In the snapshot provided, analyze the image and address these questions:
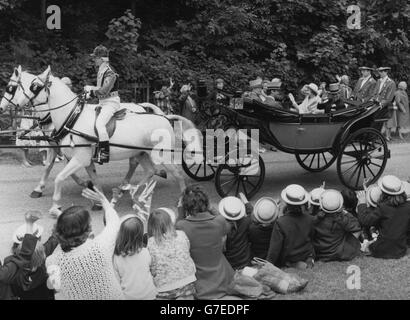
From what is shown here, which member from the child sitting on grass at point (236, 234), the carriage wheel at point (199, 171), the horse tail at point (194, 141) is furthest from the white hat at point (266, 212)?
the carriage wheel at point (199, 171)

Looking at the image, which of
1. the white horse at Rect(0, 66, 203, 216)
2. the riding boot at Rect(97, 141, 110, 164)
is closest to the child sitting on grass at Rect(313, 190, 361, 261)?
the white horse at Rect(0, 66, 203, 216)

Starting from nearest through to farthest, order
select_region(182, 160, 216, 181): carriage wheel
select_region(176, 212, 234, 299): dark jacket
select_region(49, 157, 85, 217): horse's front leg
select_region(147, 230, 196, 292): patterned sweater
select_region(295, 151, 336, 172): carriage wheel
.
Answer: select_region(147, 230, 196, 292): patterned sweater, select_region(176, 212, 234, 299): dark jacket, select_region(49, 157, 85, 217): horse's front leg, select_region(182, 160, 216, 181): carriage wheel, select_region(295, 151, 336, 172): carriage wheel

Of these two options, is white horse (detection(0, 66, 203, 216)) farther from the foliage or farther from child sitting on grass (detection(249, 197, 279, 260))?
the foliage

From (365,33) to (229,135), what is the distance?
10731 millimetres

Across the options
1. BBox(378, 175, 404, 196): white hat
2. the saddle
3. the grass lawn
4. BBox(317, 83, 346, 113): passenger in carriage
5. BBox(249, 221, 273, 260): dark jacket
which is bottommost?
the grass lawn

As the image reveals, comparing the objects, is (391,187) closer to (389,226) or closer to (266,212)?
(389,226)

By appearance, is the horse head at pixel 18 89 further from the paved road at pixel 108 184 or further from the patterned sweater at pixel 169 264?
the patterned sweater at pixel 169 264

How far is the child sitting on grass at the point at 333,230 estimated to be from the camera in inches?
→ 256

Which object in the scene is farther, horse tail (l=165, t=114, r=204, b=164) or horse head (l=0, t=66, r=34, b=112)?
horse tail (l=165, t=114, r=204, b=164)

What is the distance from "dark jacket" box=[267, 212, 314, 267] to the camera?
243 inches

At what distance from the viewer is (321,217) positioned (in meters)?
6.58

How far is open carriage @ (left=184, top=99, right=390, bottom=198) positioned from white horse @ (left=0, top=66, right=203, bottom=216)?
0.90 metres
